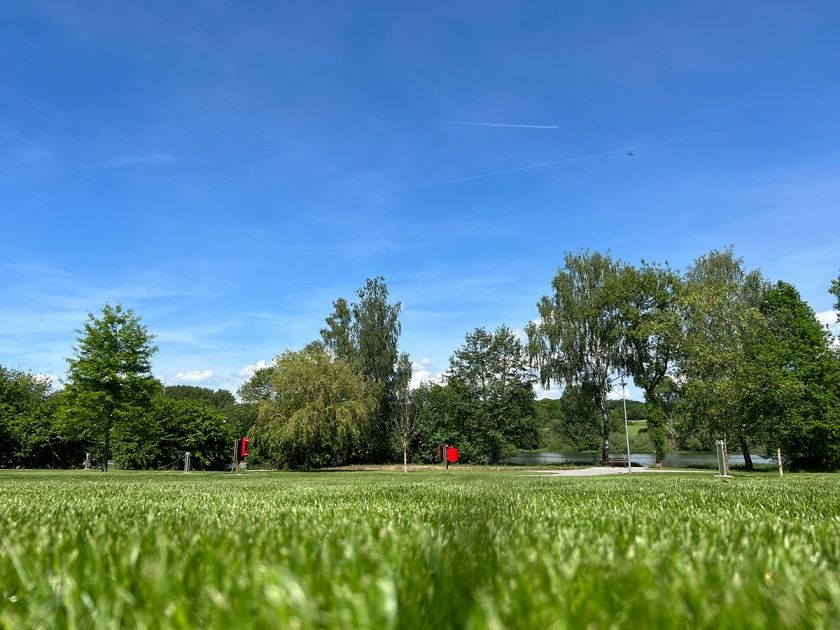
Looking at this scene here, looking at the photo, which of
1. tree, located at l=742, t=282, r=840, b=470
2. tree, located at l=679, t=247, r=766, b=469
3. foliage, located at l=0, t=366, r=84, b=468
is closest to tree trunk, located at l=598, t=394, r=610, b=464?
tree, located at l=679, t=247, r=766, b=469

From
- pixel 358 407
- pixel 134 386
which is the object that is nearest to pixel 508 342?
pixel 358 407

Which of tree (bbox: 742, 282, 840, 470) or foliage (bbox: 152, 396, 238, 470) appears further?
foliage (bbox: 152, 396, 238, 470)

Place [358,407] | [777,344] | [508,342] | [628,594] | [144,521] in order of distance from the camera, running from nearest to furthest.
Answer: [628,594] < [144,521] < [777,344] < [358,407] < [508,342]

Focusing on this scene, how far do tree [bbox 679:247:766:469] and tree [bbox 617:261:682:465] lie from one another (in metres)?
2.11

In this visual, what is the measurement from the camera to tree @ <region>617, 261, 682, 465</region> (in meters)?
43.2

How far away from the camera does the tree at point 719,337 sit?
2692 centimetres

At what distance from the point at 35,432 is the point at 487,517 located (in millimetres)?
54506

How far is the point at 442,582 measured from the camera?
127cm

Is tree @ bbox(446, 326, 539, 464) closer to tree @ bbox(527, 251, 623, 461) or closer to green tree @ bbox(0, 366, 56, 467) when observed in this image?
tree @ bbox(527, 251, 623, 461)

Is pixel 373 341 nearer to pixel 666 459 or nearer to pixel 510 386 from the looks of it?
pixel 510 386

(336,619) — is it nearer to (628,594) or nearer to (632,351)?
(628,594)

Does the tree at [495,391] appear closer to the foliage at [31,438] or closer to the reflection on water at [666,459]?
the reflection on water at [666,459]

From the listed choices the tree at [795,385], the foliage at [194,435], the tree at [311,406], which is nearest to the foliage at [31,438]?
the foliage at [194,435]

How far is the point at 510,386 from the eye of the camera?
60.6m
